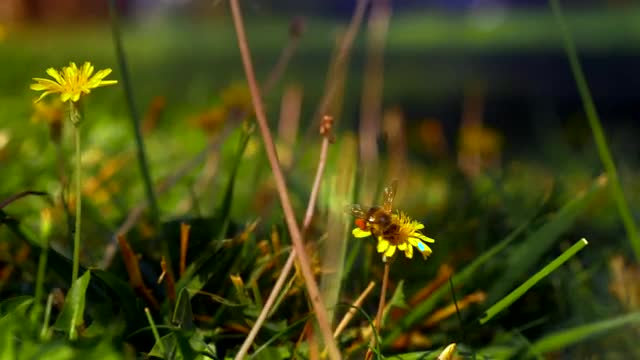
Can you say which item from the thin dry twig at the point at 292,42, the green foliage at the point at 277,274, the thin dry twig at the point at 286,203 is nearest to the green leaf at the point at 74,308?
the green foliage at the point at 277,274

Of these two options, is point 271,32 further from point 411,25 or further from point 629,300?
point 629,300

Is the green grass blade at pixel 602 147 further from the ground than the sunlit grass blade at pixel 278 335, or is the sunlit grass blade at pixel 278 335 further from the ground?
the green grass blade at pixel 602 147

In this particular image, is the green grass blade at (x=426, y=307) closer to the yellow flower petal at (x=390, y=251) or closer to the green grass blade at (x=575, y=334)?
the green grass blade at (x=575, y=334)

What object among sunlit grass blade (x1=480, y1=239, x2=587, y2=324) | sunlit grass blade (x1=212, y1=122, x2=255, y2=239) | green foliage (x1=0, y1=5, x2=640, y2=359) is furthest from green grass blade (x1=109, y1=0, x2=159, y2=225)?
sunlit grass blade (x1=480, y1=239, x2=587, y2=324)

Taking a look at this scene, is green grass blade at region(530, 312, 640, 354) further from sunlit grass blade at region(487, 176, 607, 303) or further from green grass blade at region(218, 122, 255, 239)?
green grass blade at region(218, 122, 255, 239)

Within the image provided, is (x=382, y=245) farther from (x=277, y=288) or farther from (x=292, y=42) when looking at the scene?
(x=292, y=42)

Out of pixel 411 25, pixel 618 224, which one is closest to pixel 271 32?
pixel 411 25
